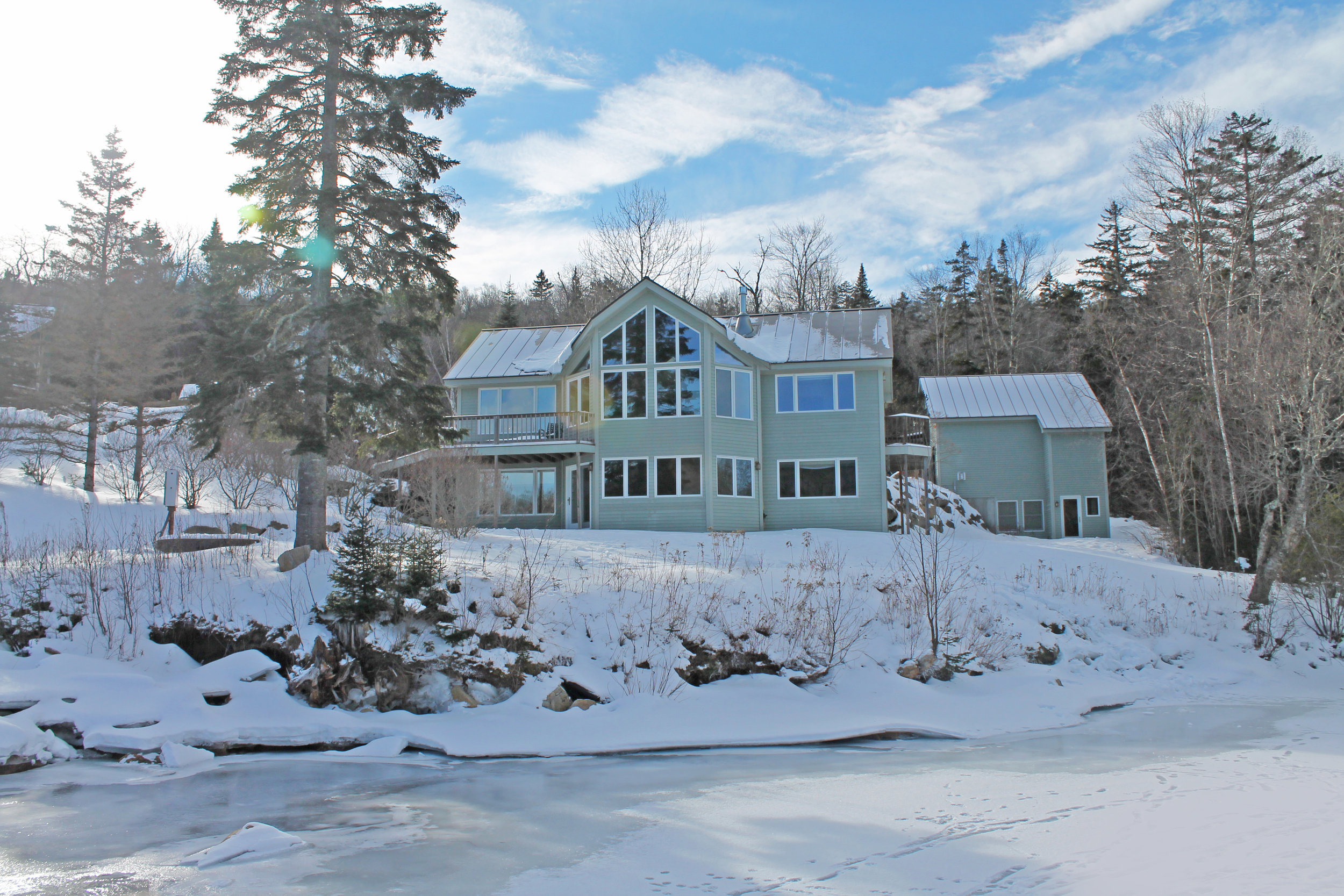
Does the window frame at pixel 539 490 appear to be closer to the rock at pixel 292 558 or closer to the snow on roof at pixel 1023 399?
the rock at pixel 292 558

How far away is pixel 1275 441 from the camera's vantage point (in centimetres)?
1711

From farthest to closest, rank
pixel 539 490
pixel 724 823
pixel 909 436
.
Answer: pixel 909 436 → pixel 539 490 → pixel 724 823

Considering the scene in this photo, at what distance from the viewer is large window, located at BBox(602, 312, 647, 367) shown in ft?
82.1

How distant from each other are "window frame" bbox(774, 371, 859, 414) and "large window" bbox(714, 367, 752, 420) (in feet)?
3.54

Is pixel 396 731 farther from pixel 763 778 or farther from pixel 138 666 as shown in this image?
pixel 763 778

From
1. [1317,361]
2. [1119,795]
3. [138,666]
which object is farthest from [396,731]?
[1317,361]

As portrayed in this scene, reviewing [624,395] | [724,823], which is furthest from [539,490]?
[724,823]

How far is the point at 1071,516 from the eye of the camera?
3300cm

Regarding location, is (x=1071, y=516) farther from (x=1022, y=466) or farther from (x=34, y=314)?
(x=34, y=314)

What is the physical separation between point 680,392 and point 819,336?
212 inches

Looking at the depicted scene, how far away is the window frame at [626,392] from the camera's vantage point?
2483 cm

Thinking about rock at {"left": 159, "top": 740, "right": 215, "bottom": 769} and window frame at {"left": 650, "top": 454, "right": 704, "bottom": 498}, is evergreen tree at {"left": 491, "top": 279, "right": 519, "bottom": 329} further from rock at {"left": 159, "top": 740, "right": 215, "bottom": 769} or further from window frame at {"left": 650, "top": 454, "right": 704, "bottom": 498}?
rock at {"left": 159, "top": 740, "right": 215, "bottom": 769}

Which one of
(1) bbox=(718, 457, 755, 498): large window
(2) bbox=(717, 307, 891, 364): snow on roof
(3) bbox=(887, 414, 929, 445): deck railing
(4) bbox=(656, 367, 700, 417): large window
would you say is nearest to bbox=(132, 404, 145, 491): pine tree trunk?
(4) bbox=(656, 367, 700, 417): large window

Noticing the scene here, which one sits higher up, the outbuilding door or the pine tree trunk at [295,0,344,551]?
the pine tree trunk at [295,0,344,551]
